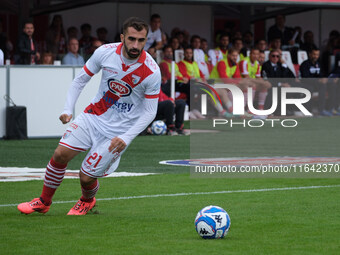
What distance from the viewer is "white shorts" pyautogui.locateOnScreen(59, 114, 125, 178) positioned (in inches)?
349

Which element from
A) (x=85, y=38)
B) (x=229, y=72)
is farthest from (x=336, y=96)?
(x=85, y=38)

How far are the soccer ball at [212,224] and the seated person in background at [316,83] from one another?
18.9 metres

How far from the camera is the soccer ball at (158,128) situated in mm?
19859

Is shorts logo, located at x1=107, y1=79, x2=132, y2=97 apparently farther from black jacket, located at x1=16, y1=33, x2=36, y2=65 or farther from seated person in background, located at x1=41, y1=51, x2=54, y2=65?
black jacket, located at x1=16, y1=33, x2=36, y2=65

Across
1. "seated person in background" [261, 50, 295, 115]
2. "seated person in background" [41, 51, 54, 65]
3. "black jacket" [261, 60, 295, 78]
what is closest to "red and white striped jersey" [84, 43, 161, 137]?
"seated person in background" [41, 51, 54, 65]

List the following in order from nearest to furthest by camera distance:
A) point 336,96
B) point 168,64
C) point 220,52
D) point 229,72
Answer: point 168,64 < point 229,72 < point 220,52 < point 336,96

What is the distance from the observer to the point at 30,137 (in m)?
18.5

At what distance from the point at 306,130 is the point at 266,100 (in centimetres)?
250

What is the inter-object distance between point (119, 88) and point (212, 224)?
1972 mm

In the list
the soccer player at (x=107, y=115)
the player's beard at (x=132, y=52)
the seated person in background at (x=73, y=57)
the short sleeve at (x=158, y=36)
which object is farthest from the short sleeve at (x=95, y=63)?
the short sleeve at (x=158, y=36)

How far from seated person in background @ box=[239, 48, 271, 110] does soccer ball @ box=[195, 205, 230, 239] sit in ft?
53.5

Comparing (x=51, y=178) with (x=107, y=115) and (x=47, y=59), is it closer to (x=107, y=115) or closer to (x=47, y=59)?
(x=107, y=115)

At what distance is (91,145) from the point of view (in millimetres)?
9023

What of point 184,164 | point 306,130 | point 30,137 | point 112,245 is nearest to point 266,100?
point 306,130
